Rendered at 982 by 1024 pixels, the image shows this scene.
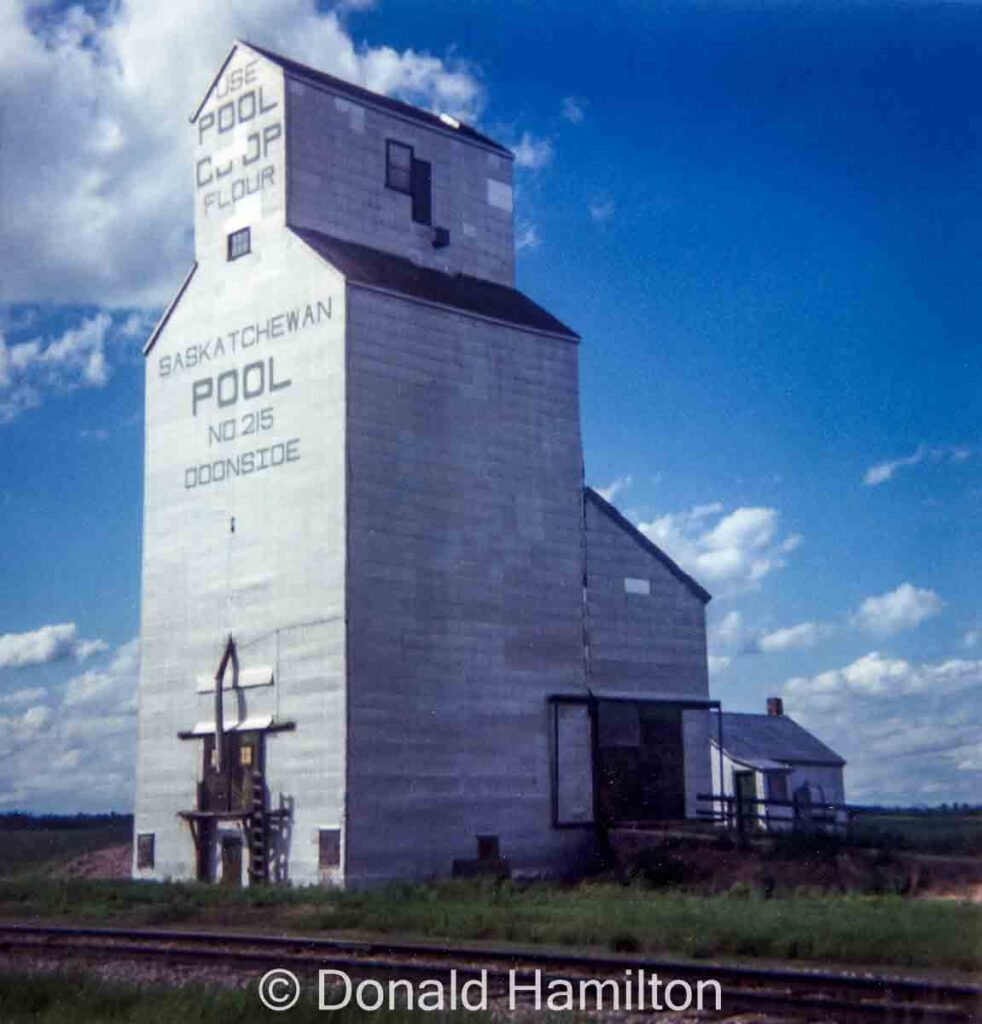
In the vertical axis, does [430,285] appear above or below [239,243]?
below

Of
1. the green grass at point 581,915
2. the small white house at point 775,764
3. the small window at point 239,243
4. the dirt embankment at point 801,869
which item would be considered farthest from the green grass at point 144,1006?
the small white house at point 775,764

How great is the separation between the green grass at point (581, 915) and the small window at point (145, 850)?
3.07 metres

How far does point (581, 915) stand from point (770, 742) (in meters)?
33.0

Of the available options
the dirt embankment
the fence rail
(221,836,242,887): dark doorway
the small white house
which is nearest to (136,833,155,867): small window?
(221,836,242,887): dark doorway

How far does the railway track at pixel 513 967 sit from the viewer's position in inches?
436

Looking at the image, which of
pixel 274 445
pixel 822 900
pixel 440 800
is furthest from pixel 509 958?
pixel 274 445

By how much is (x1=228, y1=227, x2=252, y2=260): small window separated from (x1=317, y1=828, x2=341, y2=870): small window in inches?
503

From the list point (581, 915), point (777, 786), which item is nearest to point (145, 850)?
point (581, 915)

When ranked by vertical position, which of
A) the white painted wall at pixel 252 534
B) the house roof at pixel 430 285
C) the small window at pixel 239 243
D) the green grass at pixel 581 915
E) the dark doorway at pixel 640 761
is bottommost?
the green grass at pixel 581 915

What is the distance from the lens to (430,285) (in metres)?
30.3

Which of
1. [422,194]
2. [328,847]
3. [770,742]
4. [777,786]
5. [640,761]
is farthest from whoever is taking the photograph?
[770,742]

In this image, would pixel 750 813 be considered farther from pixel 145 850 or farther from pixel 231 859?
pixel 145 850

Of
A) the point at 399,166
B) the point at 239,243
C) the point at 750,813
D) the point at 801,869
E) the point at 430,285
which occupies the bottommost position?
the point at 801,869

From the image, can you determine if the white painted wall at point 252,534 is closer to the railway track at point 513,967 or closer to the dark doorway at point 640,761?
the dark doorway at point 640,761
